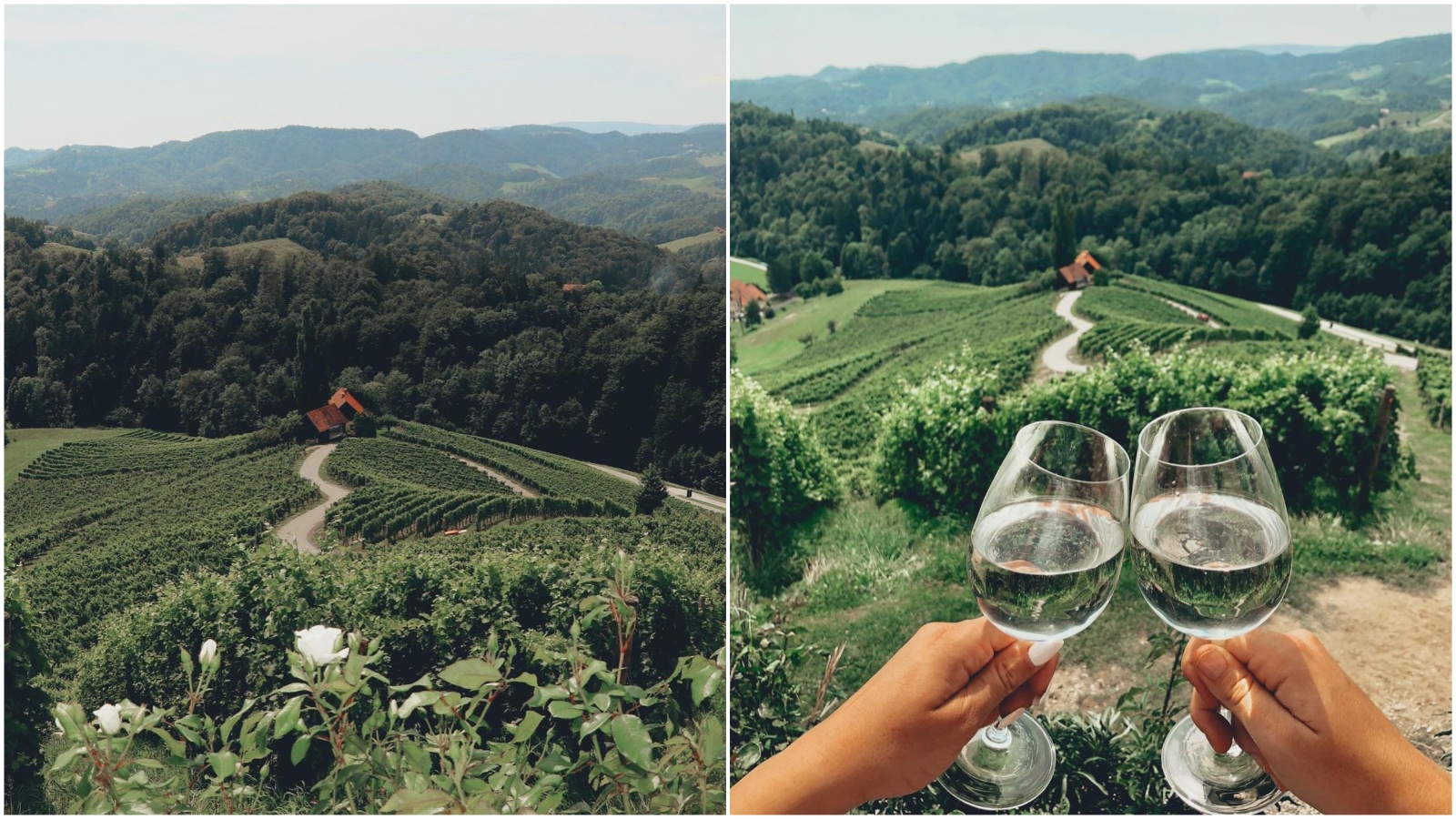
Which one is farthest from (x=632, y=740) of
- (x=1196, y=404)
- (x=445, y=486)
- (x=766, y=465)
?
(x=1196, y=404)

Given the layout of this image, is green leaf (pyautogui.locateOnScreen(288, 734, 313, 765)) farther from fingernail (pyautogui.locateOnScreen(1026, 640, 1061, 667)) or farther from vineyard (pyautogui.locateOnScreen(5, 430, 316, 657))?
fingernail (pyautogui.locateOnScreen(1026, 640, 1061, 667))

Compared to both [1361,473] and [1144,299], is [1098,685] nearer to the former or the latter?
[1361,473]

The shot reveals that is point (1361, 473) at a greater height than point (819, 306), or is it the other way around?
point (1361, 473)

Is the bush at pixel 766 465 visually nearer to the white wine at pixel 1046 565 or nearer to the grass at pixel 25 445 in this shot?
the grass at pixel 25 445

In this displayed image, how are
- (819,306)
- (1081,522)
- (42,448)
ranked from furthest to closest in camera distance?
(819,306)
(42,448)
(1081,522)

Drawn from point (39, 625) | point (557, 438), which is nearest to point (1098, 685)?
point (557, 438)

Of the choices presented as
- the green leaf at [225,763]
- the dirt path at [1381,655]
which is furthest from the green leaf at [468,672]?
the dirt path at [1381,655]

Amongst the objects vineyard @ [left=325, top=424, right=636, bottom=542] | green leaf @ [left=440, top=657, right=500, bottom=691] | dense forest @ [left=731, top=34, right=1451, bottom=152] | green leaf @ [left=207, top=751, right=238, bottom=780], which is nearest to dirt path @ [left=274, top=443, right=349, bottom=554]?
vineyard @ [left=325, top=424, right=636, bottom=542]
